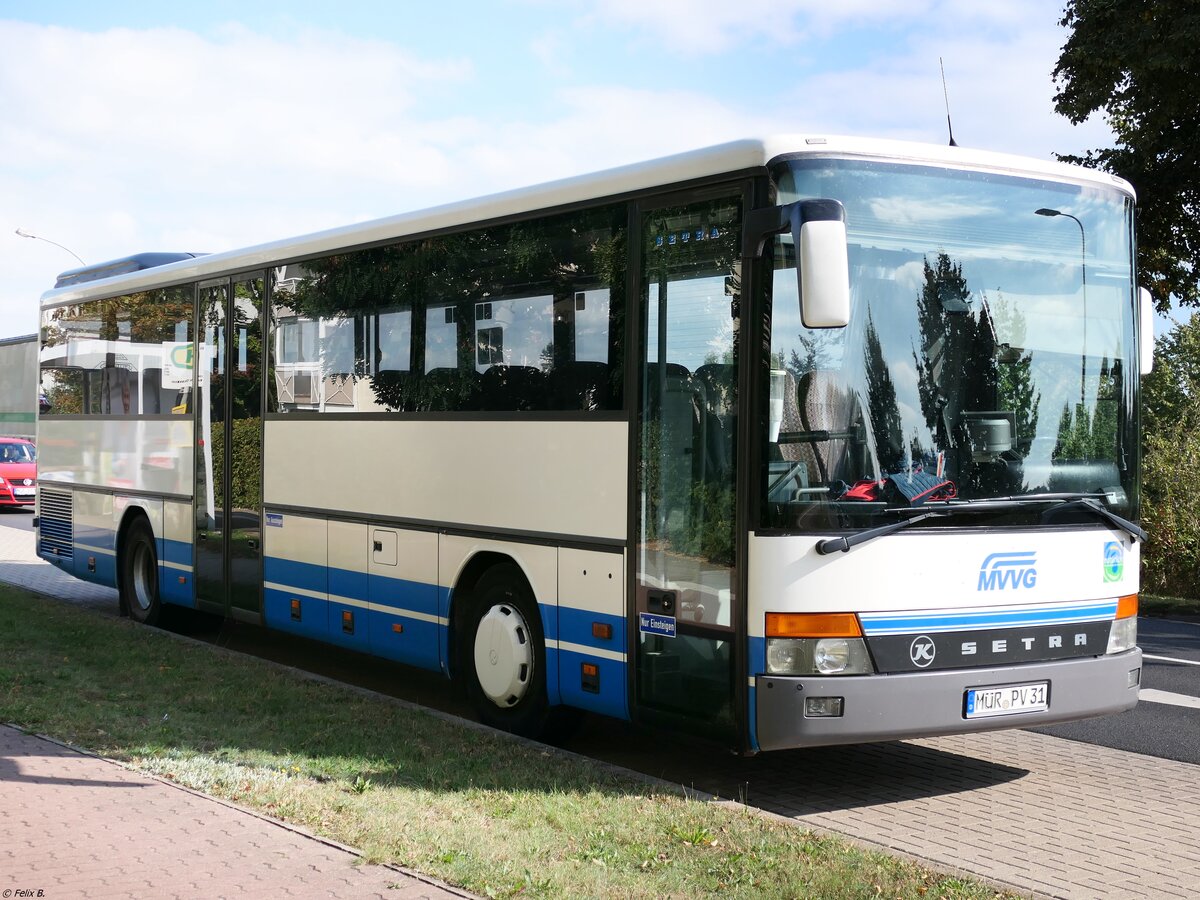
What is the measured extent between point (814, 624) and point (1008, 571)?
1128 millimetres

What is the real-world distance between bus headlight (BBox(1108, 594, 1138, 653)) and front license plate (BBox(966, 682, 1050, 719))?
64cm

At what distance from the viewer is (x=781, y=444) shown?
6609mm

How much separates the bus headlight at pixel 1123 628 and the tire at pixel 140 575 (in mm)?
9134

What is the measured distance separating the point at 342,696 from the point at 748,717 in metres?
3.66

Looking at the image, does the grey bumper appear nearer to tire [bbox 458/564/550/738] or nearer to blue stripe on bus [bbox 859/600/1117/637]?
blue stripe on bus [bbox 859/600/1117/637]

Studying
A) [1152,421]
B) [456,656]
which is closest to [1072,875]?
[456,656]

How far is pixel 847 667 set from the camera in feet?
21.6

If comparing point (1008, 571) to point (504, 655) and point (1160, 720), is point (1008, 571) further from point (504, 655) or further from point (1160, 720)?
point (1160, 720)

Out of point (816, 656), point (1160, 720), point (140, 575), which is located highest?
point (816, 656)

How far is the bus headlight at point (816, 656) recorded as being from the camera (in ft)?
21.5

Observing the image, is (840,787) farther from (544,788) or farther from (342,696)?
(342,696)

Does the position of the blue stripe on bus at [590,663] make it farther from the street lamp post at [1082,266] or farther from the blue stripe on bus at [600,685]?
the street lamp post at [1082,266]

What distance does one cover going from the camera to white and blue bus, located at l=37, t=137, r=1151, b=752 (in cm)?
659

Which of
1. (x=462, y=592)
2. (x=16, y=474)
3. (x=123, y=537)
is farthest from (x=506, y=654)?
(x=16, y=474)
